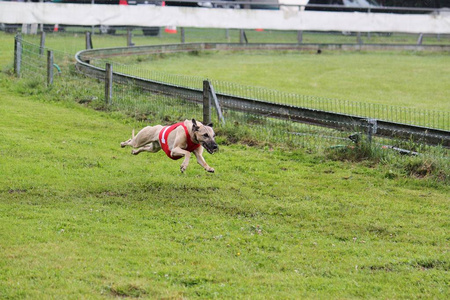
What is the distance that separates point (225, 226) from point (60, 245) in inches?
79.6

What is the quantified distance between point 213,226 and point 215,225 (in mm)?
60

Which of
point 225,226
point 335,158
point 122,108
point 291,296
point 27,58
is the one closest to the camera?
point 291,296

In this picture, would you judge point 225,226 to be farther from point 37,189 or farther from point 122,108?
point 122,108

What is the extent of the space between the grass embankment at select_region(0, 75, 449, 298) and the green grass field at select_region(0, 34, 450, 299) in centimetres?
2

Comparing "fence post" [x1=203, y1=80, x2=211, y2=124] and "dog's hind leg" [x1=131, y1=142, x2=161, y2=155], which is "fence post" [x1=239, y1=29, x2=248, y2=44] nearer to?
"fence post" [x1=203, y1=80, x2=211, y2=124]

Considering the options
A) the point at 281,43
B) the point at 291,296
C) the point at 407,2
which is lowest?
the point at 291,296

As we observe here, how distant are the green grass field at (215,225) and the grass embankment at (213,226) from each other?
0.02 m

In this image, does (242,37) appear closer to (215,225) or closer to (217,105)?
(217,105)

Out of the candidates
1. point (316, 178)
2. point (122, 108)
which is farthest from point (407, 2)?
point (316, 178)

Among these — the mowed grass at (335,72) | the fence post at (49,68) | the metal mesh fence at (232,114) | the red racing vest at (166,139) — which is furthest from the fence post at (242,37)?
the red racing vest at (166,139)

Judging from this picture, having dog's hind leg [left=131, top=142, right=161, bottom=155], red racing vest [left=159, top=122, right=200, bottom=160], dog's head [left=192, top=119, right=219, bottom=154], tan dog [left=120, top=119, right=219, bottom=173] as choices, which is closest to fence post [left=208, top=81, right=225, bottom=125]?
dog's hind leg [left=131, top=142, right=161, bottom=155]

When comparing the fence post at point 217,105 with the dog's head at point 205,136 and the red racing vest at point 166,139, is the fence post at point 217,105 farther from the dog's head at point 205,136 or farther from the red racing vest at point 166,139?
the dog's head at point 205,136

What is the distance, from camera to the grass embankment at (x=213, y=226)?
609 centimetres

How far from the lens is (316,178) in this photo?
10227 mm
